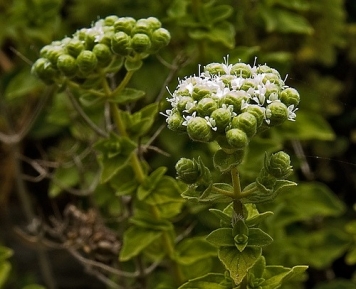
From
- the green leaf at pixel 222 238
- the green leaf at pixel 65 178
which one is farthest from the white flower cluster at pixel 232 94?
the green leaf at pixel 65 178

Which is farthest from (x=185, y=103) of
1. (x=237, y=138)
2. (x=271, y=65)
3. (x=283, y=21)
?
(x=283, y=21)

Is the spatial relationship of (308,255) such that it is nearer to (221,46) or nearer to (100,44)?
(221,46)

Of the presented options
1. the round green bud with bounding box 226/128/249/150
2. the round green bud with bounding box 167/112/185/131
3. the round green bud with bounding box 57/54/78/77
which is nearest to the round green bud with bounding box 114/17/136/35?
the round green bud with bounding box 57/54/78/77

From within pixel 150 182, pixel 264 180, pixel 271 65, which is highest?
pixel 264 180

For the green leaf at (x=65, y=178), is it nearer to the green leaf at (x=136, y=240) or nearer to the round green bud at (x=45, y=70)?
the green leaf at (x=136, y=240)

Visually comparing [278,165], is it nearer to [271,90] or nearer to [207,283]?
[271,90]

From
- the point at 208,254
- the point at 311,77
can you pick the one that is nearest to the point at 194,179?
the point at 208,254

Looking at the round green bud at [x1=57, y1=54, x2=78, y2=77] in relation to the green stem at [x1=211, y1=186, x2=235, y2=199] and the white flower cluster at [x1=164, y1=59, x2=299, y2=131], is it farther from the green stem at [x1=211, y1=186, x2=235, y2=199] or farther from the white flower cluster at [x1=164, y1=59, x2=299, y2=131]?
the green stem at [x1=211, y1=186, x2=235, y2=199]
